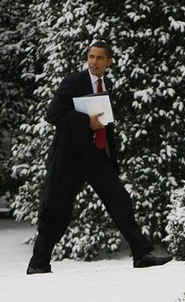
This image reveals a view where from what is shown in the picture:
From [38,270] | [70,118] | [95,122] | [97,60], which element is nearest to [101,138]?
[95,122]

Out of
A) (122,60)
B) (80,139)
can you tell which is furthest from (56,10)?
(80,139)

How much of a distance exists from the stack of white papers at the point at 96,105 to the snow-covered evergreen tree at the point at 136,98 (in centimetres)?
332

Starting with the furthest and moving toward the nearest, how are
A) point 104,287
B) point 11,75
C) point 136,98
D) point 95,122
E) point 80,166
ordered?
1. point 11,75
2. point 136,98
3. point 80,166
4. point 95,122
5. point 104,287

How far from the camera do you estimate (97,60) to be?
18.0ft

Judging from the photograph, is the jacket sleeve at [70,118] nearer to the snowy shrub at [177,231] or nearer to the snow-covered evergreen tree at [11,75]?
the snowy shrub at [177,231]

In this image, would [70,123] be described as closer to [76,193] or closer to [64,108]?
[64,108]

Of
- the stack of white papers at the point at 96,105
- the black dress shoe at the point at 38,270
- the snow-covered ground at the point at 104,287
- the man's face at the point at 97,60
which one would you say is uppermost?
the man's face at the point at 97,60

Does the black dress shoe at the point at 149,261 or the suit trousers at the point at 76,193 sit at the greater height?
the suit trousers at the point at 76,193

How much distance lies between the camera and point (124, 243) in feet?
33.4

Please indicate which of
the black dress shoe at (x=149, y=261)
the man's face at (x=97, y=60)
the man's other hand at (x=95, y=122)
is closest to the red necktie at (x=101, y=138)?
the man's other hand at (x=95, y=122)

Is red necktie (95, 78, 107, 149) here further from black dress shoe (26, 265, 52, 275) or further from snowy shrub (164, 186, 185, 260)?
snowy shrub (164, 186, 185, 260)

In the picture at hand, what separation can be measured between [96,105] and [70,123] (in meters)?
0.21

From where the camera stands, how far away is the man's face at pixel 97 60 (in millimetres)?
5469

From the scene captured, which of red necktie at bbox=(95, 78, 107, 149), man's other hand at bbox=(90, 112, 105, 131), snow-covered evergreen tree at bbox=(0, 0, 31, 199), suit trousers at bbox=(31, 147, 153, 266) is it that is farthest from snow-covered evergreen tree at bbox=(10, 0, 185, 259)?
man's other hand at bbox=(90, 112, 105, 131)
